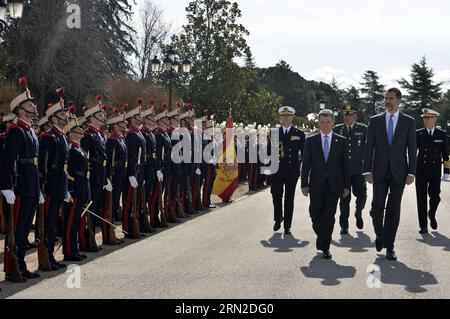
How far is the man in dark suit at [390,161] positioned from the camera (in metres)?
10.6

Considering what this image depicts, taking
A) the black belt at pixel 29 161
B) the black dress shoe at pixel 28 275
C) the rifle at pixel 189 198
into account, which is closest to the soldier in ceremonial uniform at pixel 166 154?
the rifle at pixel 189 198

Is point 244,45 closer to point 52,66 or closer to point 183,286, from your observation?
point 52,66

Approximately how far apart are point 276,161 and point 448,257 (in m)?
4.39

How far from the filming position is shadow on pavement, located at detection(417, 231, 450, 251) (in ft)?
38.4

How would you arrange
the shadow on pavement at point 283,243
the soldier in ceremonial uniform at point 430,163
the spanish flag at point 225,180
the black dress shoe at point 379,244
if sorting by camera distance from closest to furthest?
the black dress shoe at point 379,244 → the shadow on pavement at point 283,243 → the soldier in ceremonial uniform at point 430,163 → the spanish flag at point 225,180

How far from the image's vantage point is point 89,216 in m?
11.2

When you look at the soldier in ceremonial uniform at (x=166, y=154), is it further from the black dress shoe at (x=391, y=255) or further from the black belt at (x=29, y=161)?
the black dress shoe at (x=391, y=255)

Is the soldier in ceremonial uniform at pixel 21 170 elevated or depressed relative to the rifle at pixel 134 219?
elevated

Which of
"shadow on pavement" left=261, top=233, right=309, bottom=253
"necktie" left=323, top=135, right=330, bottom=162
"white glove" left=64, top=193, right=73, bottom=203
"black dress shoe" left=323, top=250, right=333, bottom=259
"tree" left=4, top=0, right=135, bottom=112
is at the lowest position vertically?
"shadow on pavement" left=261, top=233, right=309, bottom=253

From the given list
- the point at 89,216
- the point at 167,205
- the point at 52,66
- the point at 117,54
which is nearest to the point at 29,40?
the point at 52,66

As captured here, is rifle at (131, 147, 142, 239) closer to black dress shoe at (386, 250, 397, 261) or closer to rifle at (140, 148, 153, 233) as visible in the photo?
rifle at (140, 148, 153, 233)

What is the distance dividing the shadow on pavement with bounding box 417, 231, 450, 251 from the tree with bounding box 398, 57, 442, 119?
290ft

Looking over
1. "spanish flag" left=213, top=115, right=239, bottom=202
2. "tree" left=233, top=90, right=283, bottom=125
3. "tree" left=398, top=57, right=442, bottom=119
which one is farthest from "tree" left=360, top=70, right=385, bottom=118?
"spanish flag" left=213, top=115, right=239, bottom=202

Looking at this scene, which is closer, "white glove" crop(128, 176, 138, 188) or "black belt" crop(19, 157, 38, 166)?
"black belt" crop(19, 157, 38, 166)
